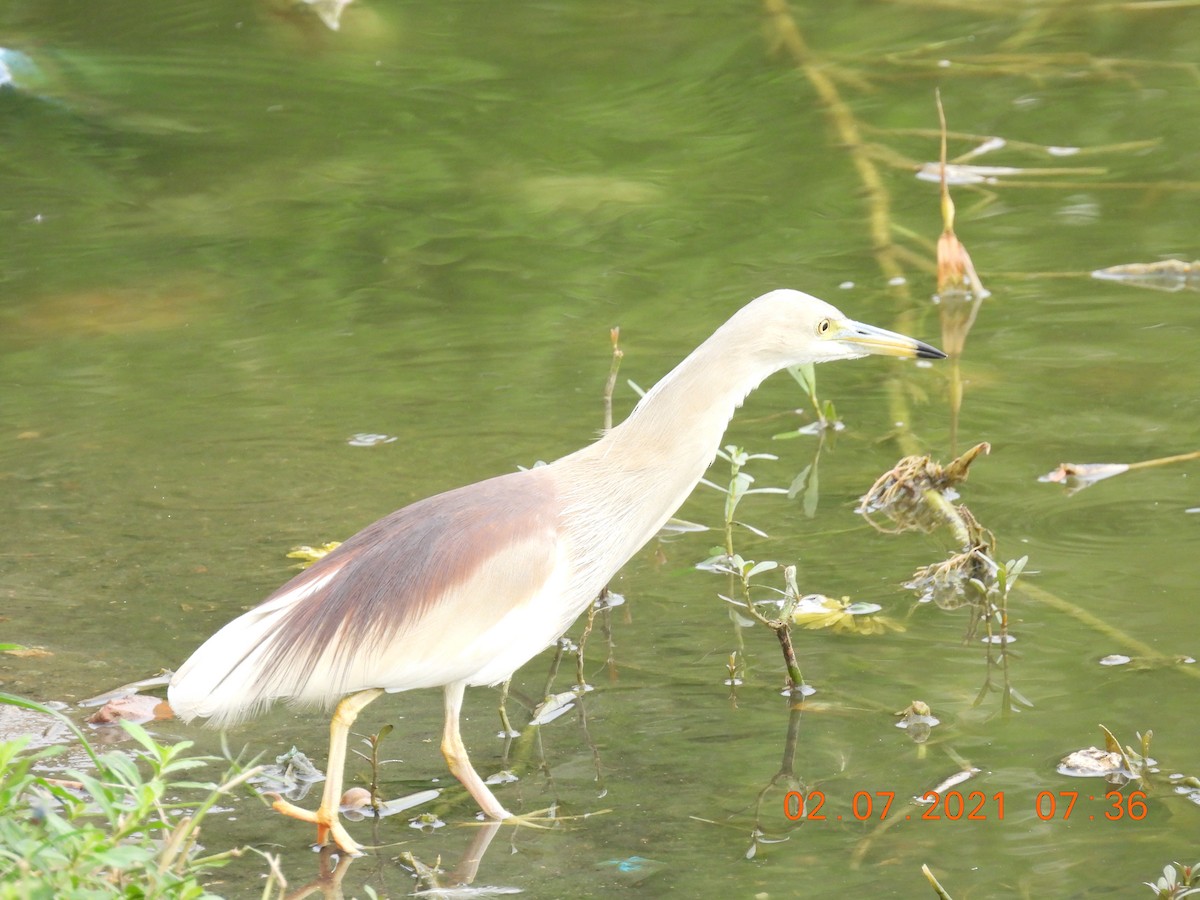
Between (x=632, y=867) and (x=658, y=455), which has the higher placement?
(x=658, y=455)

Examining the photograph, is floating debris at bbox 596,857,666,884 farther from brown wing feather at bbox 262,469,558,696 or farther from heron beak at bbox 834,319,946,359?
heron beak at bbox 834,319,946,359

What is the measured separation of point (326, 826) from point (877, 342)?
1890 millimetres

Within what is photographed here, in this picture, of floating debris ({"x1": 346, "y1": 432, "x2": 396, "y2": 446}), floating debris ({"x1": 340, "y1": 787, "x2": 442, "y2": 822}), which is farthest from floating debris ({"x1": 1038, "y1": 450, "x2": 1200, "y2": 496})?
floating debris ({"x1": 340, "y1": 787, "x2": 442, "y2": 822})

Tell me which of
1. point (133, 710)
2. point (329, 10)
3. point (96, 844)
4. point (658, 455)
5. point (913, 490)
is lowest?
point (133, 710)

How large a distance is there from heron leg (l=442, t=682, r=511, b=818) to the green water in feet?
0.36

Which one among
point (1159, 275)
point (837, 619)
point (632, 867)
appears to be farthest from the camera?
point (1159, 275)

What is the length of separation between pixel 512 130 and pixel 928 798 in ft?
22.7

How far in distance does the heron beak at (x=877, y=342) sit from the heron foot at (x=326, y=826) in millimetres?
1775

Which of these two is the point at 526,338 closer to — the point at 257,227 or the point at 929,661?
the point at 257,227

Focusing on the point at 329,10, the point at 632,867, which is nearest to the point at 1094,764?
the point at 632,867

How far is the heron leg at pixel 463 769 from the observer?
13.3 feet
